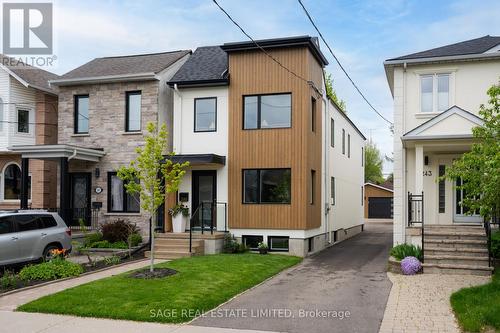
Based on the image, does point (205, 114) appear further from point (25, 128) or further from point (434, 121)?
point (25, 128)

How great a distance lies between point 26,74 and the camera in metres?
22.8

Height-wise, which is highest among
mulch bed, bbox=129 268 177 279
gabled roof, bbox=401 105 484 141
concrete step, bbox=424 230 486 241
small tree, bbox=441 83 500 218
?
gabled roof, bbox=401 105 484 141

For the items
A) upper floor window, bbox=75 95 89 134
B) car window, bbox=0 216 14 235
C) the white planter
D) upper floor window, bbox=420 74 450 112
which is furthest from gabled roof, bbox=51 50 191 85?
upper floor window, bbox=420 74 450 112

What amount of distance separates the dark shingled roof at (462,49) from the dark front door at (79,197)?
12663mm

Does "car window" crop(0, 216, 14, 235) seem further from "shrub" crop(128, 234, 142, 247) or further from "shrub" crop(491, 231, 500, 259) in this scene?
"shrub" crop(491, 231, 500, 259)

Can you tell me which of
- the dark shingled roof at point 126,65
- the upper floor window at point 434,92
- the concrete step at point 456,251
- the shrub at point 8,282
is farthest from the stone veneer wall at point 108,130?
the concrete step at point 456,251

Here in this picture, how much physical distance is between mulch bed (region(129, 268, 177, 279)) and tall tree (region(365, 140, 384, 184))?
54.2m

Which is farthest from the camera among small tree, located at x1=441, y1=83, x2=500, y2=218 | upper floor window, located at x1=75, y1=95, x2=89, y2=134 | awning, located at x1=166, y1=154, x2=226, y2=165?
upper floor window, located at x1=75, y1=95, x2=89, y2=134

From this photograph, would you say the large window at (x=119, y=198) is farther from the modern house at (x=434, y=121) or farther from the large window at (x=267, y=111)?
the modern house at (x=434, y=121)

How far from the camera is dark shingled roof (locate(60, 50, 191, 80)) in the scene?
794 inches

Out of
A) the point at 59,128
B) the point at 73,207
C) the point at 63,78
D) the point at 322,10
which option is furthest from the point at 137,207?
the point at 322,10

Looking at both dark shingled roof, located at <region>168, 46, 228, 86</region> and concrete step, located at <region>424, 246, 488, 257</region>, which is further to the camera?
dark shingled roof, located at <region>168, 46, 228, 86</region>

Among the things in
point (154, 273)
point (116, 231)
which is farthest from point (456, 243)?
point (116, 231)

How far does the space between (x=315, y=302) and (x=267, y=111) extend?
9.32 m
